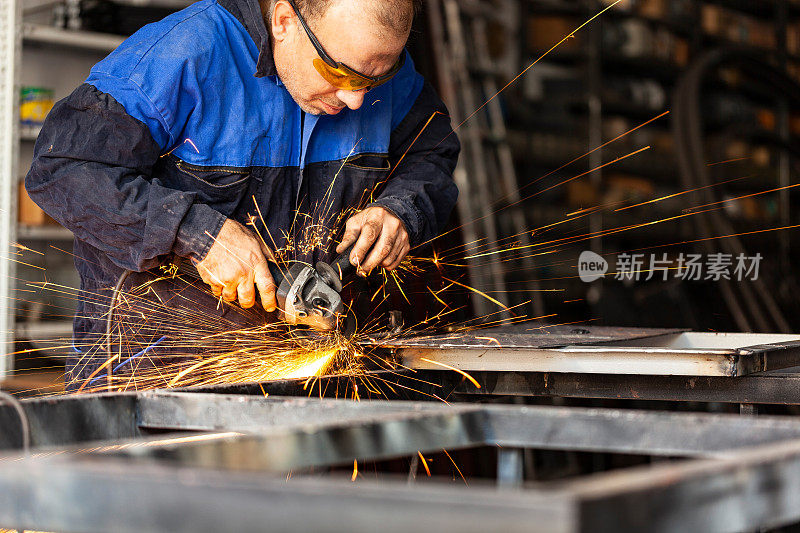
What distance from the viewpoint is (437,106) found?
8.80 feet

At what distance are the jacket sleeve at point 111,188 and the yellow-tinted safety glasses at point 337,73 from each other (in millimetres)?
391

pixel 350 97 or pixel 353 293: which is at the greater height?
pixel 350 97

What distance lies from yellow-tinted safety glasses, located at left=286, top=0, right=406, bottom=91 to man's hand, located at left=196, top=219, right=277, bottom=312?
15.3 inches

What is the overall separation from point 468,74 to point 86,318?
336 centimetres

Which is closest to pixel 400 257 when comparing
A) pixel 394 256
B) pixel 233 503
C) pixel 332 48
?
pixel 394 256

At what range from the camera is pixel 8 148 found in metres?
3.55

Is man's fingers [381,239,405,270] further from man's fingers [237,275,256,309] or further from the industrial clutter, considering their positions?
man's fingers [237,275,256,309]

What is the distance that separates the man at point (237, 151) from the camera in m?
1.98

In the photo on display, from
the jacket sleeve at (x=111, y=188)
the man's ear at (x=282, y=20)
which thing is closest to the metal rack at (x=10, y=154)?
the jacket sleeve at (x=111, y=188)

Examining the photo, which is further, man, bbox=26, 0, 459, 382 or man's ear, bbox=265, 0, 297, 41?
man's ear, bbox=265, 0, 297, 41

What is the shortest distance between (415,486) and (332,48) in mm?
1463

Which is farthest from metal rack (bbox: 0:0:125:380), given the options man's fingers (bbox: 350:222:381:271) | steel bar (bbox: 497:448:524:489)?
steel bar (bbox: 497:448:524:489)

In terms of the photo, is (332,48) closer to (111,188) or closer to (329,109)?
(329,109)

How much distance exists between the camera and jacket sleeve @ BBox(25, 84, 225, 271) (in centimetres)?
196
